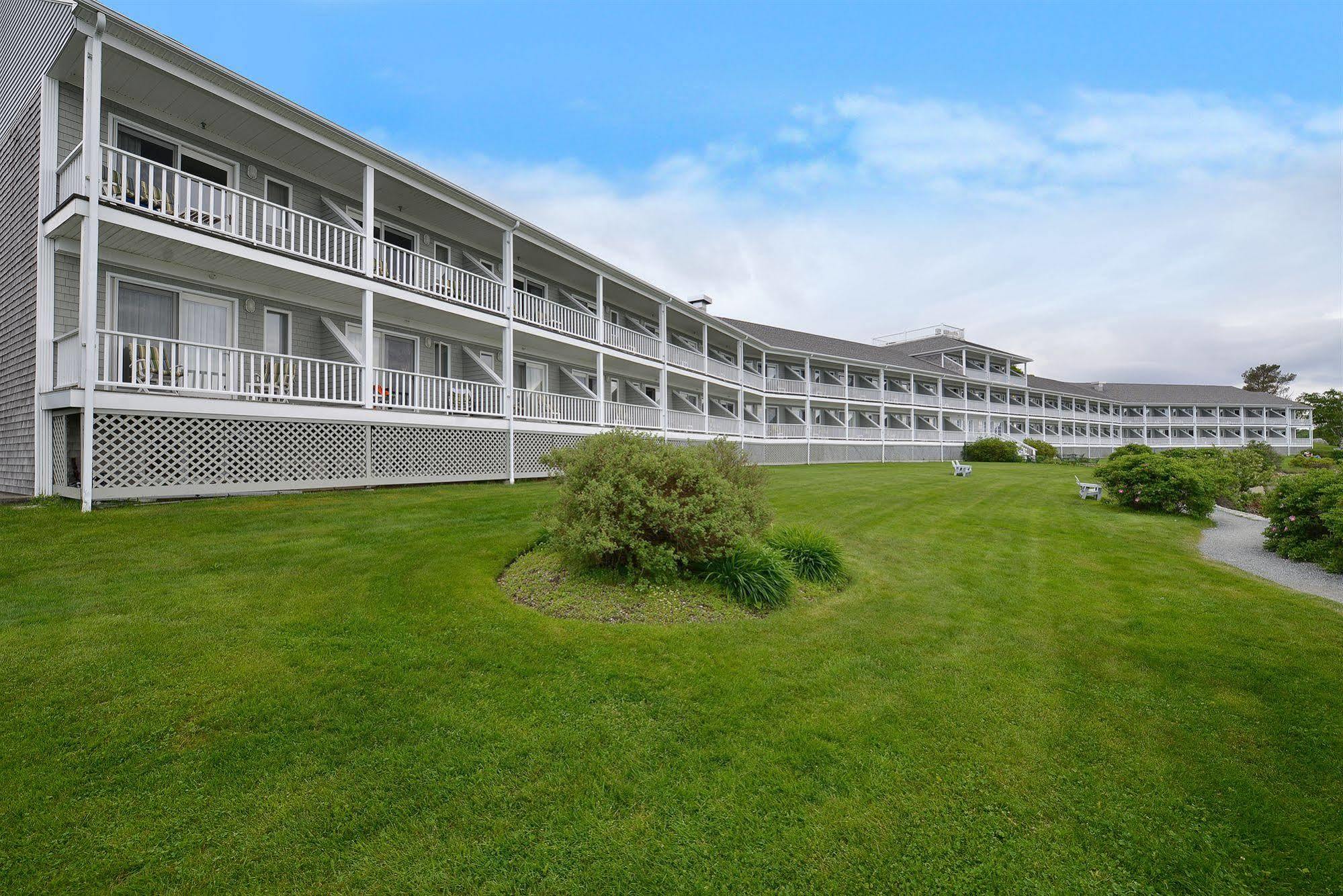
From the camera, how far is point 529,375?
2133 cm

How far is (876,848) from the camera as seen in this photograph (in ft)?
8.71

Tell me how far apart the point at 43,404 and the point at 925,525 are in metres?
16.2

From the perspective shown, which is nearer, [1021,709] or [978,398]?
[1021,709]

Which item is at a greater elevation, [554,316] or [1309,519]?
[554,316]

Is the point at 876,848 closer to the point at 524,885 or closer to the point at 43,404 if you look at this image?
the point at 524,885

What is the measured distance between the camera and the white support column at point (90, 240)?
30.5 feet

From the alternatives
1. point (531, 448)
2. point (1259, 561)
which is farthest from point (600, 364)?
point (1259, 561)

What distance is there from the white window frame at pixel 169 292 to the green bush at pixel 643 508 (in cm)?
956

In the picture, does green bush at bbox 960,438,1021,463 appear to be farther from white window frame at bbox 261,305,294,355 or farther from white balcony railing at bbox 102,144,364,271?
white window frame at bbox 261,305,294,355

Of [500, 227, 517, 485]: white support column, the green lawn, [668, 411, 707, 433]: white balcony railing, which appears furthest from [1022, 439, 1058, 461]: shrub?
the green lawn

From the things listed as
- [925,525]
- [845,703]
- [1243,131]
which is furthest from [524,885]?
[1243,131]

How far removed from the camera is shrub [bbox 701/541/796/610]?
19.5 ft

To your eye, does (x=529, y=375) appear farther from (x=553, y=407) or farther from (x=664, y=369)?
(x=664, y=369)

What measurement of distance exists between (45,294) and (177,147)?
156 inches
